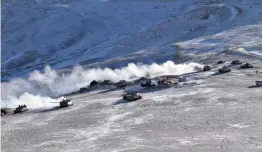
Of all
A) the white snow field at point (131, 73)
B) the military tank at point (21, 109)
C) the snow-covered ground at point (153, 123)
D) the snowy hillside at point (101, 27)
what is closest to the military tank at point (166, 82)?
the white snow field at point (131, 73)

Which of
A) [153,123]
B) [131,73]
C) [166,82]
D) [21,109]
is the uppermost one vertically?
[131,73]

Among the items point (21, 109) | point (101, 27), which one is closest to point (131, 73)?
point (21, 109)

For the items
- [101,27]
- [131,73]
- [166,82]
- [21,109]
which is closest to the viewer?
[21,109]

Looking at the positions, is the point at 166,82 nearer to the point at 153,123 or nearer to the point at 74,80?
the point at 153,123

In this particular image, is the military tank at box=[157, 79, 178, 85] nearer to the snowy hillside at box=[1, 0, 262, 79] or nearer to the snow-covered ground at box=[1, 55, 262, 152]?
the snow-covered ground at box=[1, 55, 262, 152]

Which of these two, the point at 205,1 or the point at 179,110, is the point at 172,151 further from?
the point at 205,1

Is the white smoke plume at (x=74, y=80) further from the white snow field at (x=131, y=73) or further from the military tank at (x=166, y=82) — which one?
the military tank at (x=166, y=82)

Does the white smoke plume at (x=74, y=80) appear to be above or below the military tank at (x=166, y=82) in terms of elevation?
above

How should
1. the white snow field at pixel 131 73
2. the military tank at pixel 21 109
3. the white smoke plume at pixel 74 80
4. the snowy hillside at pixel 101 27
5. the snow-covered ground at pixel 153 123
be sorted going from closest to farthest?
the snow-covered ground at pixel 153 123 < the white snow field at pixel 131 73 < the military tank at pixel 21 109 < the white smoke plume at pixel 74 80 < the snowy hillside at pixel 101 27

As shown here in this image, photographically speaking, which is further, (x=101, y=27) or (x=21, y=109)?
(x=101, y=27)

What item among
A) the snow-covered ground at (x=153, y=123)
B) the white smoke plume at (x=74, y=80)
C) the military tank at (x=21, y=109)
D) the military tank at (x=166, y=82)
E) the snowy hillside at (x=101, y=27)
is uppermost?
the snowy hillside at (x=101, y=27)
